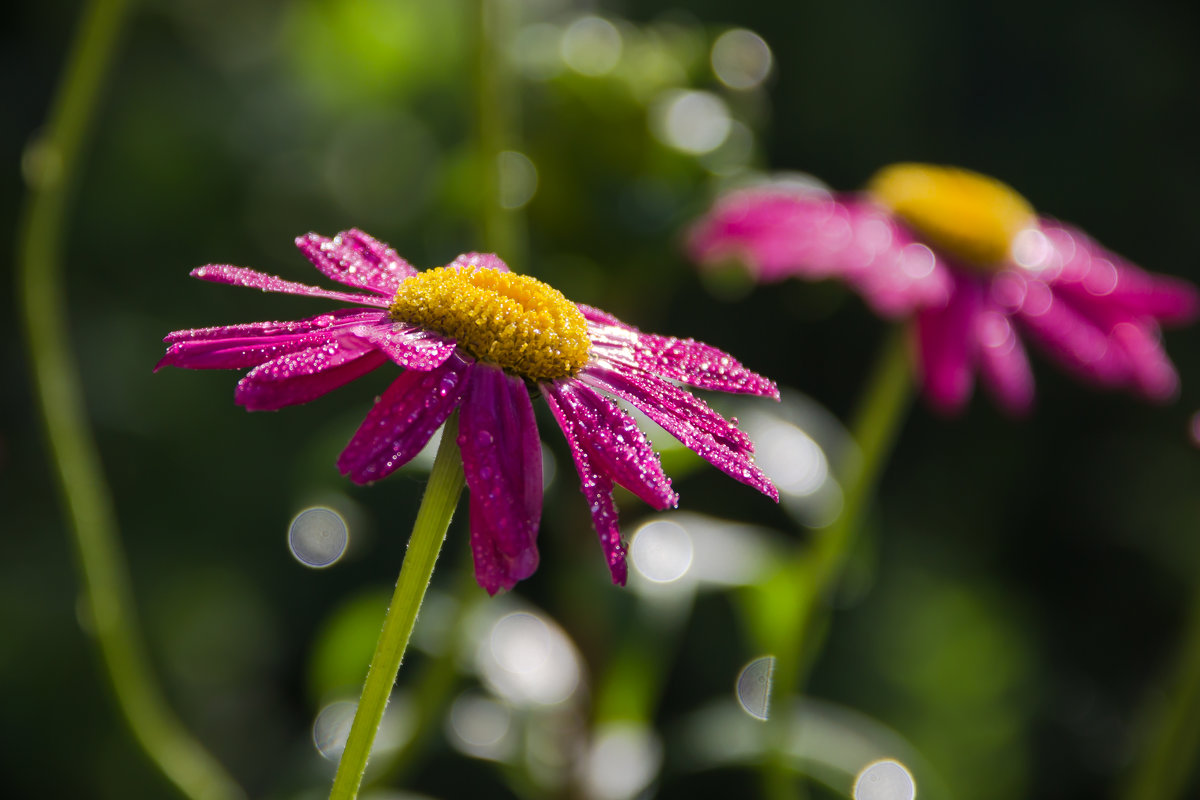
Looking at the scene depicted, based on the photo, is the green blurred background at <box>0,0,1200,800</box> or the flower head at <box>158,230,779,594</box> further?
the green blurred background at <box>0,0,1200,800</box>

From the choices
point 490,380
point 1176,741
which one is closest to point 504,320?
point 490,380

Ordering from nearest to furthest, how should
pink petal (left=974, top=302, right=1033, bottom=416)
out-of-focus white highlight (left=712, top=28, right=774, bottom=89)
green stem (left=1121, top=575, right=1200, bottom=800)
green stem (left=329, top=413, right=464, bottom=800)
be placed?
green stem (left=329, top=413, right=464, bottom=800)
green stem (left=1121, top=575, right=1200, bottom=800)
pink petal (left=974, top=302, right=1033, bottom=416)
out-of-focus white highlight (left=712, top=28, right=774, bottom=89)

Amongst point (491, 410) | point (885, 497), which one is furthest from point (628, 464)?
point (885, 497)

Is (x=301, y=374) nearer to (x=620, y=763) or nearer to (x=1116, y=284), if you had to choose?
(x=620, y=763)

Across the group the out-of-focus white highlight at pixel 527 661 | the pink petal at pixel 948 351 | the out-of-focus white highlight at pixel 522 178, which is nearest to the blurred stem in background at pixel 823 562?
the pink petal at pixel 948 351

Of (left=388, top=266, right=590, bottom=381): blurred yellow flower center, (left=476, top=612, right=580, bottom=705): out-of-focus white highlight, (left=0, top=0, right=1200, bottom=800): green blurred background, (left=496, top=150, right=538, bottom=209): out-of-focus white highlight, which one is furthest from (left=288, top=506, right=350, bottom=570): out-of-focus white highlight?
(left=388, top=266, right=590, bottom=381): blurred yellow flower center

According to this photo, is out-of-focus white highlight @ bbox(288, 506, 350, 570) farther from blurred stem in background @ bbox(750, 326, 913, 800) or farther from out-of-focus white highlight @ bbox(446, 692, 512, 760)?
blurred stem in background @ bbox(750, 326, 913, 800)

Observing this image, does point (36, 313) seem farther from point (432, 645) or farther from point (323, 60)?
point (323, 60)
